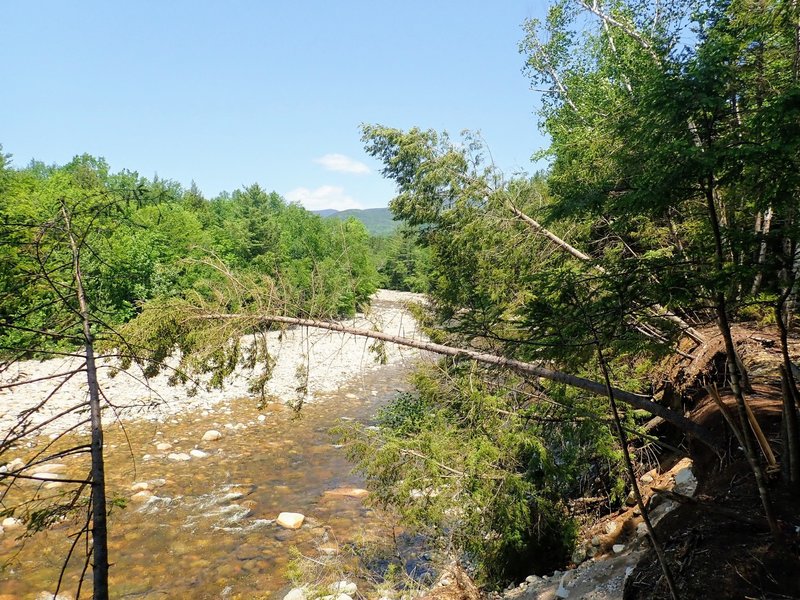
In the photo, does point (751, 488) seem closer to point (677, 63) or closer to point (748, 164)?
point (748, 164)

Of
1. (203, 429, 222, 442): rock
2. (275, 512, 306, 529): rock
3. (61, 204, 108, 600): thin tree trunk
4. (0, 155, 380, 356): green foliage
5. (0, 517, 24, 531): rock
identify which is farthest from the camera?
(203, 429, 222, 442): rock

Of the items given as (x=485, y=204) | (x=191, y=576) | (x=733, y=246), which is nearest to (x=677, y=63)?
(x=733, y=246)

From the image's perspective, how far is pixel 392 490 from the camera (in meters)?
7.30

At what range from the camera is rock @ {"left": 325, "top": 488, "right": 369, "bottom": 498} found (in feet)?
35.8

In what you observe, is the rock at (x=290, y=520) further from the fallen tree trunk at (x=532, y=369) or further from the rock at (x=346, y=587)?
the fallen tree trunk at (x=532, y=369)

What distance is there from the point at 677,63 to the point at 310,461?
11851mm

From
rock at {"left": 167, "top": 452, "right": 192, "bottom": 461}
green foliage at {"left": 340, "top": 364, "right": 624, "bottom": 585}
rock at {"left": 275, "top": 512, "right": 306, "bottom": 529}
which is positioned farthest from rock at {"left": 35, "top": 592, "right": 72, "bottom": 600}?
rock at {"left": 167, "top": 452, "right": 192, "bottom": 461}

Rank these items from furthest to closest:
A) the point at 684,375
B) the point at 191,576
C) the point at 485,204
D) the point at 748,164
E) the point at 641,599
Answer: the point at 485,204, the point at 191,576, the point at 684,375, the point at 641,599, the point at 748,164

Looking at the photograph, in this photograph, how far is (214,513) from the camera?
33.0 feet

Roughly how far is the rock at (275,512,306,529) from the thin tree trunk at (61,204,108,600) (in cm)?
725

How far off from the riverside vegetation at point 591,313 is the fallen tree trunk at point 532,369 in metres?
0.04

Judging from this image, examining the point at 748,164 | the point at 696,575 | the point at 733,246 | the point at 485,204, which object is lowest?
the point at 696,575

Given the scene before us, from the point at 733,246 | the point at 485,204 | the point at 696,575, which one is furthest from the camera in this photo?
the point at 485,204

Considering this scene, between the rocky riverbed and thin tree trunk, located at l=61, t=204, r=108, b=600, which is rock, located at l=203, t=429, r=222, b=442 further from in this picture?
thin tree trunk, located at l=61, t=204, r=108, b=600
